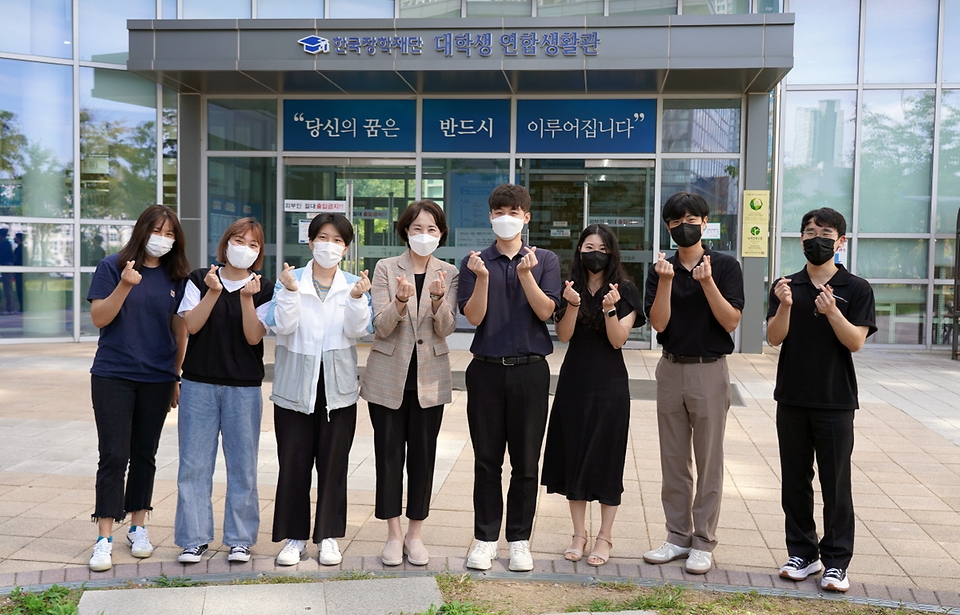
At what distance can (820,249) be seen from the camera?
3922 millimetres

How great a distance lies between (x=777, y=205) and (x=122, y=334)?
1198 cm

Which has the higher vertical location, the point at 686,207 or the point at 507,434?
the point at 686,207

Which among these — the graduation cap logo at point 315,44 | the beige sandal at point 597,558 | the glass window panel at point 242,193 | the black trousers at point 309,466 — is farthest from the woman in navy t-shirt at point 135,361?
the glass window panel at point 242,193


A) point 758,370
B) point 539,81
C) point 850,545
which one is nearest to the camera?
point 850,545

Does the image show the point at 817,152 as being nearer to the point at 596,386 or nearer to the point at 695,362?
the point at 695,362

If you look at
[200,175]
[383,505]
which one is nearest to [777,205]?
[200,175]

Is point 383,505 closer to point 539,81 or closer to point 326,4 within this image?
point 539,81

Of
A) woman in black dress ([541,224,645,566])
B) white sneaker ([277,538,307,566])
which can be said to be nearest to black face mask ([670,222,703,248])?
woman in black dress ([541,224,645,566])

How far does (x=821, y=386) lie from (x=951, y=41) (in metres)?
12.4

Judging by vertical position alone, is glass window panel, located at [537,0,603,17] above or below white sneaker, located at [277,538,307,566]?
above

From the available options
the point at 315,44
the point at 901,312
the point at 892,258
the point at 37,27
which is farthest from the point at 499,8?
the point at 901,312

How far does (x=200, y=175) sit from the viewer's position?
13.3m

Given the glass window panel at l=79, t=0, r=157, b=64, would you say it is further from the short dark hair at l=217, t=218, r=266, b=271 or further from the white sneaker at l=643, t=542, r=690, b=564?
the white sneaker at l=643, t=542, r=690, b=564

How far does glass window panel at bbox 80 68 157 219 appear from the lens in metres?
13.1
